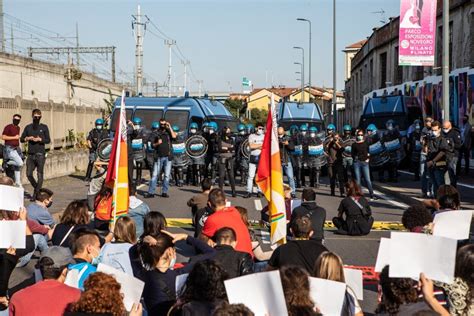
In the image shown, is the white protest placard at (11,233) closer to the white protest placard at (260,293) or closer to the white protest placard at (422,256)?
the white protest placard at (260,293)

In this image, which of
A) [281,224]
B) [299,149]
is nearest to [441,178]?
[299,149]

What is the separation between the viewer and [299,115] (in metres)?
30.0

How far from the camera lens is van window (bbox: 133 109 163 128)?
98.5 ft

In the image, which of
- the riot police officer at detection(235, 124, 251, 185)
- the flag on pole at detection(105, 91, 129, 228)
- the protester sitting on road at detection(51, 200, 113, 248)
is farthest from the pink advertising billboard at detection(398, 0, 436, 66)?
the protester sitting on road at detection(51, 200, 113, 248)

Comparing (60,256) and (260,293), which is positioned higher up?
(260,293)

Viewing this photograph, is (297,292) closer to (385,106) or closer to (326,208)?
(326,208)

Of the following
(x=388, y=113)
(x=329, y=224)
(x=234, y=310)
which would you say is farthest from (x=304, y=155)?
(x=234, y=310)

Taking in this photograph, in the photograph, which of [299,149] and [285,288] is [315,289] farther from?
[299,149]

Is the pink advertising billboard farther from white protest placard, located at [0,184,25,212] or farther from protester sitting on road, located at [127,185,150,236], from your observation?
white protest placard, located at [0,184,25,212]

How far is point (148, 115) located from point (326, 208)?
13060 mm

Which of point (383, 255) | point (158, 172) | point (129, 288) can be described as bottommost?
point (158, 172)

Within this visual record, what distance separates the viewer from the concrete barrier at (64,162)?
2620 cm

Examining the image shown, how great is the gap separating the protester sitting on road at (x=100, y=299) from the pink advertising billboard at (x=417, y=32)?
17323 mm

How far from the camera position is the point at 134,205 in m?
11.6
